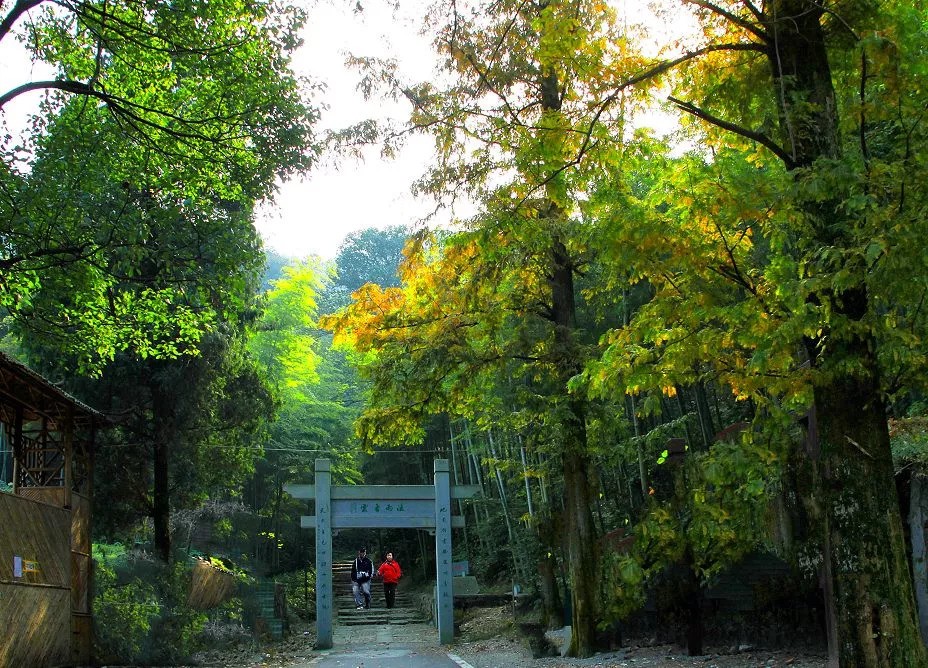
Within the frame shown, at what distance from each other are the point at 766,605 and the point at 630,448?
8.71ft

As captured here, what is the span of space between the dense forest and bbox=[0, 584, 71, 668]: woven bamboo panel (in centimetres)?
106

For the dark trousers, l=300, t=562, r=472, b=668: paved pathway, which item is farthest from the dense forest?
the dark trousers

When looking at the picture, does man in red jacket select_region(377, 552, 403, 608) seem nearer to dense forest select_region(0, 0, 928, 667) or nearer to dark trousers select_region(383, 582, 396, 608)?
dark trousers select_region(383, 582, 396, 608)

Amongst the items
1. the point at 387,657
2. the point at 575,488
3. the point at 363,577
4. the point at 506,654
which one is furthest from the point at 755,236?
the point at 363,577

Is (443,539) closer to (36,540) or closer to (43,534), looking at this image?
(43,534)

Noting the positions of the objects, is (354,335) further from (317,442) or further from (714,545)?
(317,442)

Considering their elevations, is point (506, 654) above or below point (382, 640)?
above

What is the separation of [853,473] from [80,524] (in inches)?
437

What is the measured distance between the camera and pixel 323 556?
1512cm

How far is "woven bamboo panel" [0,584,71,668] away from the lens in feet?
32.1

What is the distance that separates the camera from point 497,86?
8539 mm

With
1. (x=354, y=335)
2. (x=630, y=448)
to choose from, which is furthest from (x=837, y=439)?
(x=354, y=335)

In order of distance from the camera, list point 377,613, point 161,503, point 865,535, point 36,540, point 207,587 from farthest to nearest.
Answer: point 377,613
point 207,587
point 161,503
point 36,540
point 865,535

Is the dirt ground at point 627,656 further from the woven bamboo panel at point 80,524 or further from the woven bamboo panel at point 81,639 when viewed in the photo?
the woven bamboo panel at point 80,524
